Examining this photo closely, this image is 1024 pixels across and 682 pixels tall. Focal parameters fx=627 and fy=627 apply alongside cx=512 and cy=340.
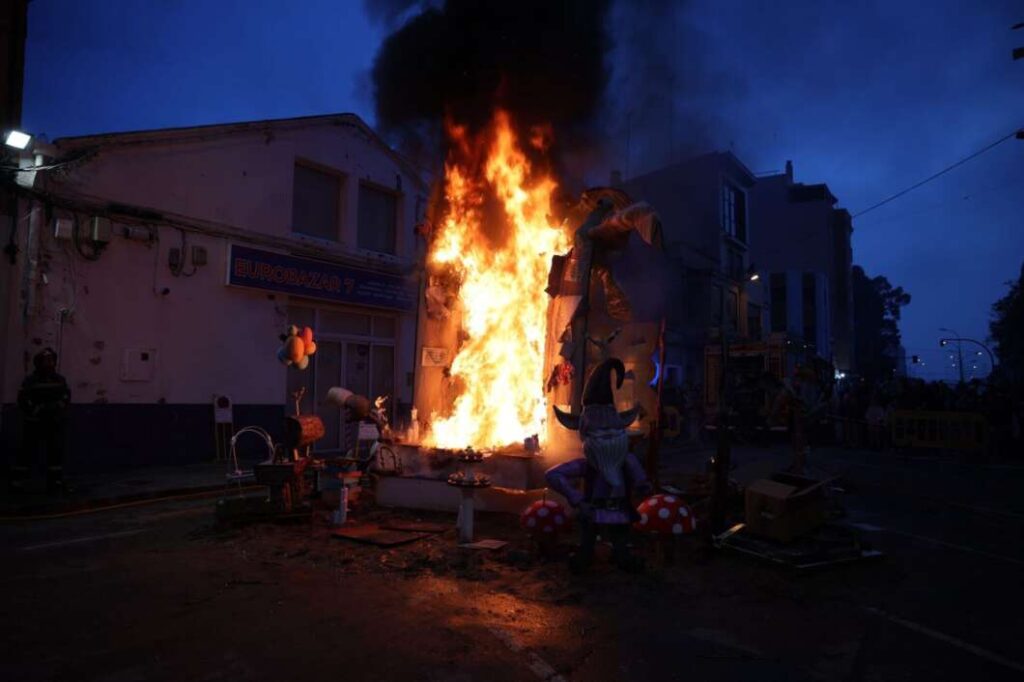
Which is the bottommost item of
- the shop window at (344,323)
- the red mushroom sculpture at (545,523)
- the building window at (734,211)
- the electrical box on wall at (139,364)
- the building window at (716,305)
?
the red mushroom sculpture at (545,523)

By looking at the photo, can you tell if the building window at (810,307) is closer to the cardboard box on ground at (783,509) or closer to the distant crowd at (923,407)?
the distant crowd at (923,407)

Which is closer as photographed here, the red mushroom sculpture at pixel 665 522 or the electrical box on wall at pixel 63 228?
the red mushroom sculpture at pixel 665 522

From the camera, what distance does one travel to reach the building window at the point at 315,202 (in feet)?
51.4

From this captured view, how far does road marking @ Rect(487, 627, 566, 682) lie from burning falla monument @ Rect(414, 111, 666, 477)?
4561mm

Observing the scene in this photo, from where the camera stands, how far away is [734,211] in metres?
35.3

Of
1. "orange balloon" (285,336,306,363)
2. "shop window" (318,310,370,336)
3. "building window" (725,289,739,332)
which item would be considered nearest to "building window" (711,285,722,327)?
"building window" (725,289,739,332)

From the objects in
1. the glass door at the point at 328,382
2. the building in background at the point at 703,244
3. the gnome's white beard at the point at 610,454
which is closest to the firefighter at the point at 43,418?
the glass door at the point at 328,382

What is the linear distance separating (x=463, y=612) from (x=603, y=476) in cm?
203

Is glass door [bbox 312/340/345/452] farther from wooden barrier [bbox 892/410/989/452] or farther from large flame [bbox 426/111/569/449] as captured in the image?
wooden barrier [bbox 892/410/989/452]

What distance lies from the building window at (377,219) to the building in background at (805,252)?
3323 cm

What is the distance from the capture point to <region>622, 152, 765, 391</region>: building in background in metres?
30.2

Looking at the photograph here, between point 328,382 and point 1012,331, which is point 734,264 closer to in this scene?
point 1012,331

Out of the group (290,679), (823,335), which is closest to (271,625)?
(290,679)

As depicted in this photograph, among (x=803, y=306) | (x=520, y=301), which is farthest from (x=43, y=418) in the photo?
(x=803, y=306)
